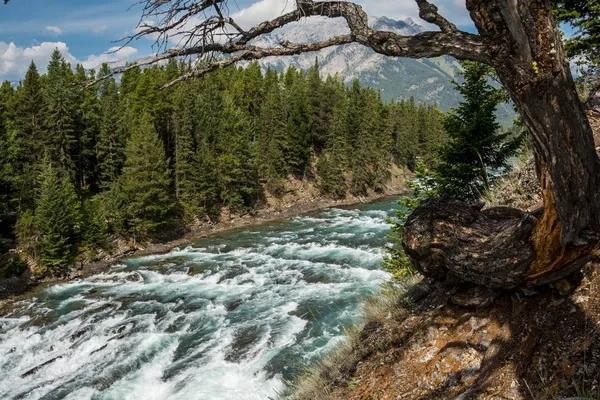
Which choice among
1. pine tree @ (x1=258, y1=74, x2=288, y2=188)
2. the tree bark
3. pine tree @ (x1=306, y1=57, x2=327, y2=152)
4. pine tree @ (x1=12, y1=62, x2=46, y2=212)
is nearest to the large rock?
the tree bark

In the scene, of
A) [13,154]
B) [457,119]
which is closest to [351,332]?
[457,119]

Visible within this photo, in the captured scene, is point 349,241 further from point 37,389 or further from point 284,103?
point 284,103

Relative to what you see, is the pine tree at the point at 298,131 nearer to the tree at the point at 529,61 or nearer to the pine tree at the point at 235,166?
the pine tree at the point at 235,166

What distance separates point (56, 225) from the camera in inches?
1268

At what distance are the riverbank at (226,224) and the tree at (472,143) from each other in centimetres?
1214

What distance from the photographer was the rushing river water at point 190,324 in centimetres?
1458

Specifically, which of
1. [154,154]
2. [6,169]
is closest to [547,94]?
[6,169]

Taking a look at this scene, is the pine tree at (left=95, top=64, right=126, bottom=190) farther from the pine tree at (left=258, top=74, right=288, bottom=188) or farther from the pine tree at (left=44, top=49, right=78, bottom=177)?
the pine tree at (left=258, top=74, right=288, bottom=188)

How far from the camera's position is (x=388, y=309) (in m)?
7.73

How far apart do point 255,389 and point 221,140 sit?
4261 cm

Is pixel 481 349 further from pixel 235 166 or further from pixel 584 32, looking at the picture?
pixel 235 166

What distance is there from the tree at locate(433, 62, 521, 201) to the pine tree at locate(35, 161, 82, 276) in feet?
96.5

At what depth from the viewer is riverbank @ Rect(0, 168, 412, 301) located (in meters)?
29.3

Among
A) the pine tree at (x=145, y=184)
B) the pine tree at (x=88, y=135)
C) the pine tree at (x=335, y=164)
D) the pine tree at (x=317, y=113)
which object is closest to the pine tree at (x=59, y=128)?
the pine tree at (x=88, y=135)
